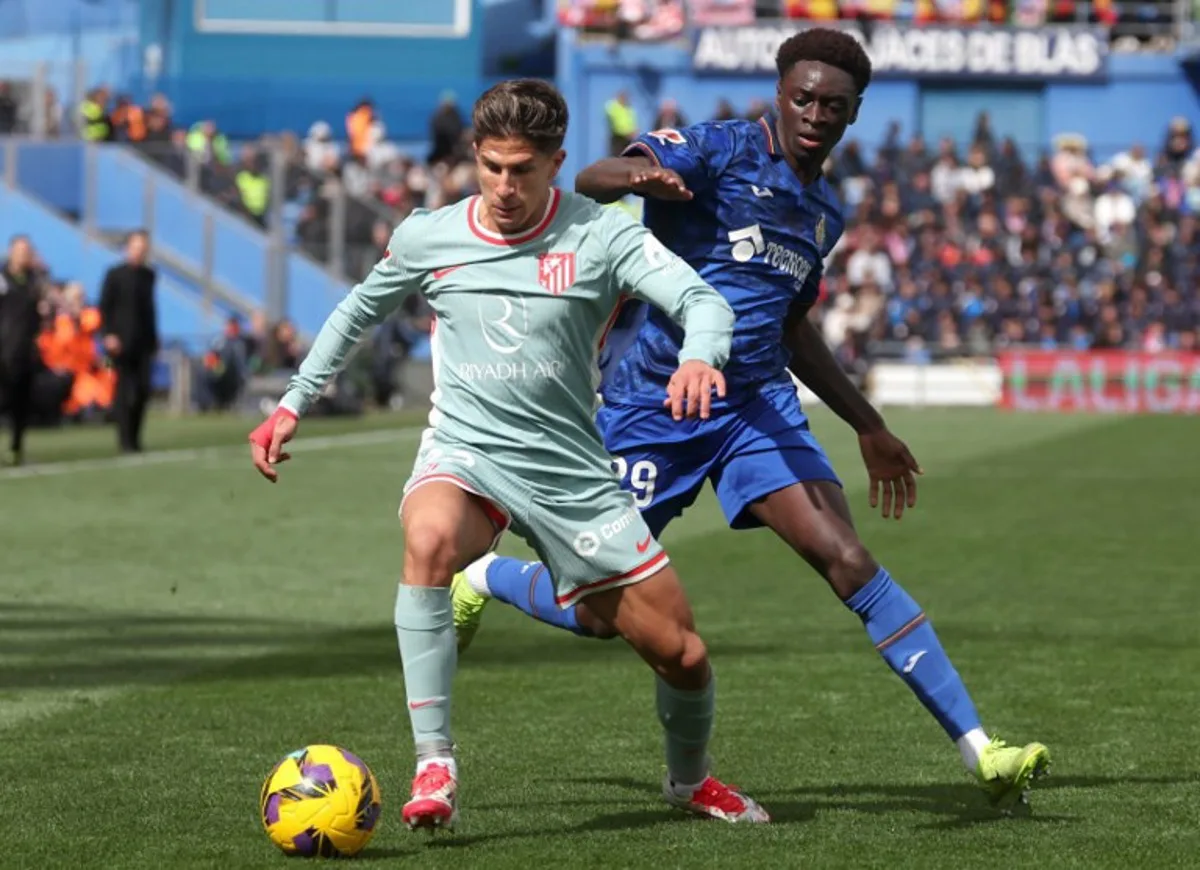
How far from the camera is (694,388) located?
549 centimetres

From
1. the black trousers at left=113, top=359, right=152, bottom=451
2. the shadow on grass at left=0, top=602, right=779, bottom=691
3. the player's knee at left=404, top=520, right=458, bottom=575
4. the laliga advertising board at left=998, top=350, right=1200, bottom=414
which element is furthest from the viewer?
the laliga advertising board at left=998, top=350, right=1200, bottom=414

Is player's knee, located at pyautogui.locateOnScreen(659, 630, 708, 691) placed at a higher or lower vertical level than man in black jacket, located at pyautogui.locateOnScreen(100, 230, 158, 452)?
higher

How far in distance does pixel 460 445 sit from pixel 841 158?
1419 inches

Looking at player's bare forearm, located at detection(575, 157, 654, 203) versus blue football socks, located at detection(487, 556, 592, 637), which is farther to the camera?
blue football socks, located at detection(487, 556, 592, 637)

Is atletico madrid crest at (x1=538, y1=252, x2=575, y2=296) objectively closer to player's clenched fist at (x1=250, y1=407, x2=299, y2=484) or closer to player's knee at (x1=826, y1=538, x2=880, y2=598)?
player's clenched fist at (x1=250, y1=407, x2=299, y2=484)

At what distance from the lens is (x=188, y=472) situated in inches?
793

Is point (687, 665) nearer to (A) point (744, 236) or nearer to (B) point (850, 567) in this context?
(B) point (850, 567)

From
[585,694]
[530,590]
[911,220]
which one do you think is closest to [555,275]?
[530,590]

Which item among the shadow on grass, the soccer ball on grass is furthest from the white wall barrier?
the soccer ball on grass

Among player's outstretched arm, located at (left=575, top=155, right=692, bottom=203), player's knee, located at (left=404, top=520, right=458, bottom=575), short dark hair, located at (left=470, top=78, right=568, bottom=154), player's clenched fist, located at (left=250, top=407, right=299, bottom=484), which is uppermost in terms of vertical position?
short dark hair, located at (left=470, top=78, right=568, bottom=154)

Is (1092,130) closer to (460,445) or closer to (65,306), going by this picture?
(65,306)

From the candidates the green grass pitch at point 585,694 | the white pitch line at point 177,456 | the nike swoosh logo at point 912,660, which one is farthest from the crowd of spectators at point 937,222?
the nike swoosh logo at point 912,660

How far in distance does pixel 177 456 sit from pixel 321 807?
16.9 meters

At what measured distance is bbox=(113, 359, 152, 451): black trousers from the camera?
2239cm
